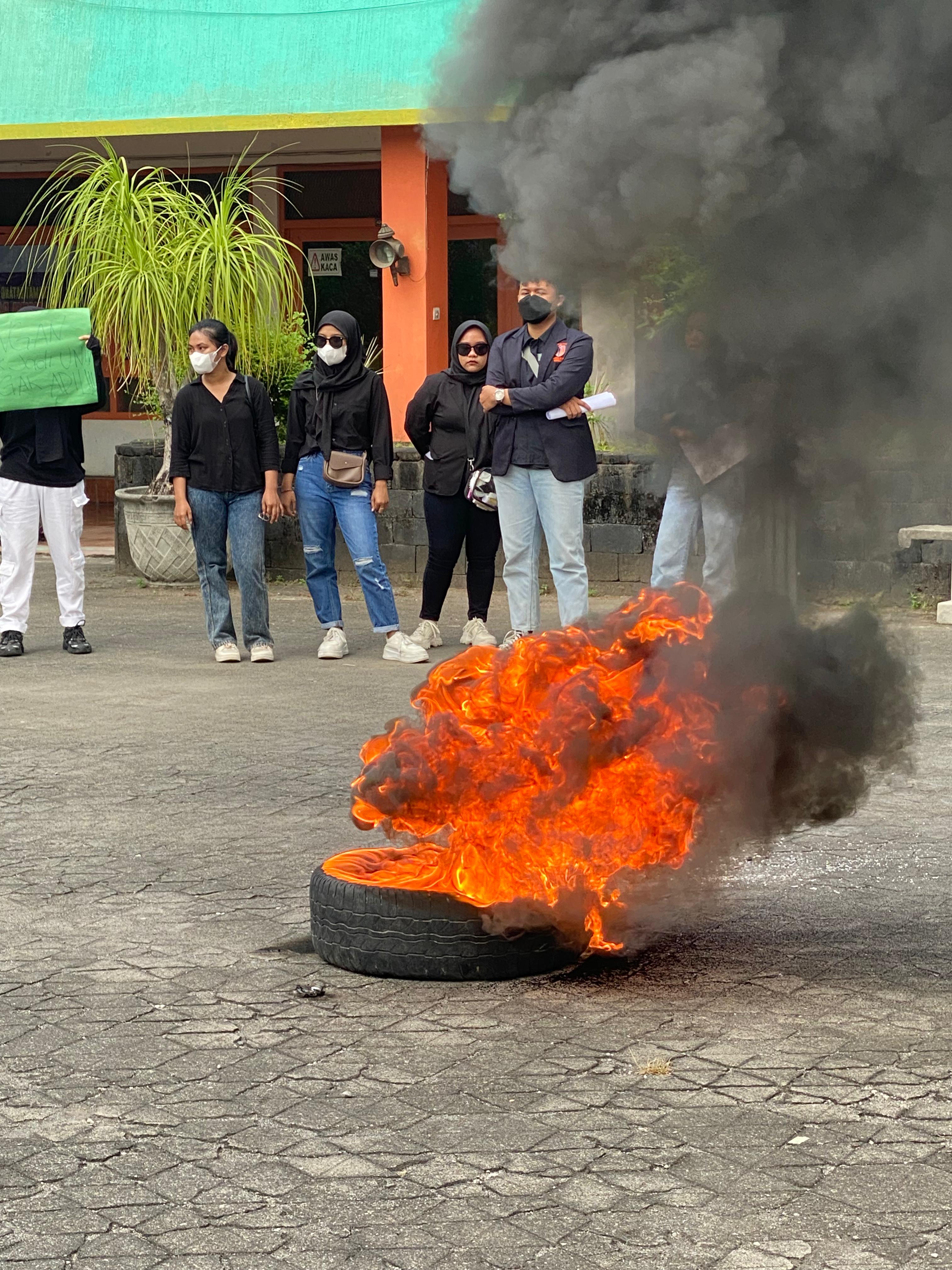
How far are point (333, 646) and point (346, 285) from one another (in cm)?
935

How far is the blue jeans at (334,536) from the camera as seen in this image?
10.9m

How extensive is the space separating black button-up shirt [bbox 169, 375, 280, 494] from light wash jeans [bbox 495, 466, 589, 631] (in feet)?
5.49

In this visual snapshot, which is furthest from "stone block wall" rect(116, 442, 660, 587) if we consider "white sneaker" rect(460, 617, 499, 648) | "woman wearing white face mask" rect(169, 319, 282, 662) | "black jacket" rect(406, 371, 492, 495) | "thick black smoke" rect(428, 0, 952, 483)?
"thick black smoke" rect(428, 0, 952, 483)

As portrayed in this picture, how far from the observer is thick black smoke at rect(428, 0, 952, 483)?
4617 millimetres

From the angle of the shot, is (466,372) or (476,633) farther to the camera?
(476,633)

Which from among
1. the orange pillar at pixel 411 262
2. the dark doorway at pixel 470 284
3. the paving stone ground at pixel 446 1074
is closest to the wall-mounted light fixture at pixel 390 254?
the orange pillar at pixel 411 262

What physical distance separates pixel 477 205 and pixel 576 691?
1.57 m

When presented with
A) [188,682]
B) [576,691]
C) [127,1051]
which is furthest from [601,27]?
[188,682]

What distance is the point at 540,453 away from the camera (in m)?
10.0

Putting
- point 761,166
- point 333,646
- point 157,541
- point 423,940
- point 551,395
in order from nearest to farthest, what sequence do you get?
point 761,166 < point 423,940 < point 551,395 < point 333,646 < point 157,541

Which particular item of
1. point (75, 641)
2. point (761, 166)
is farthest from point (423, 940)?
point (75, 641)

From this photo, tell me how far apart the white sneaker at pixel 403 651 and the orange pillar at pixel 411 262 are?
17.3ft

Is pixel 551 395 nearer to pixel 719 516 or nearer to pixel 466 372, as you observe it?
pixel 466 372

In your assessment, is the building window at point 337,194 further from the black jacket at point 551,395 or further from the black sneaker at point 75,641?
the black jacket at point 551,395
